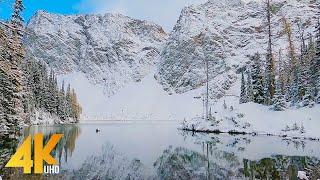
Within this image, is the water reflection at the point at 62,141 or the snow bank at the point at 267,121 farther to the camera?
the snow bank at the point at 267,121

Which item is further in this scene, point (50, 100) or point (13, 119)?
point (50, 100)

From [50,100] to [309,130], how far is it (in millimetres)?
72144

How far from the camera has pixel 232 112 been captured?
165ft

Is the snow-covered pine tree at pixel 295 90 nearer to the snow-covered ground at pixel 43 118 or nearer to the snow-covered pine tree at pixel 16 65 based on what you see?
the snow-covered pine tree at pixel 16 65

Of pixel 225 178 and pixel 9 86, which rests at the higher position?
pixel 9 86

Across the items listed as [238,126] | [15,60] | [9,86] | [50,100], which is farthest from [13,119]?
[50,100]

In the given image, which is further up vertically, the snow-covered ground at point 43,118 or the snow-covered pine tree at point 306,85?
the snow-covered pine tree at point 306,85

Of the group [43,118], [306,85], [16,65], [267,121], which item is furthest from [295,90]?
[43,118]

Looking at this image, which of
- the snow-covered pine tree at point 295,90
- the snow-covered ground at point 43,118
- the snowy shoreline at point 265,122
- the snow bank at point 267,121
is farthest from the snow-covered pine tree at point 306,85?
the snow-covered ground at point 43,118

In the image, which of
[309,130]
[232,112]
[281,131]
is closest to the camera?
[309,130]

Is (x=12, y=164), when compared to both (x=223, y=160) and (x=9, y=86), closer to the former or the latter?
(x=223, y=160)

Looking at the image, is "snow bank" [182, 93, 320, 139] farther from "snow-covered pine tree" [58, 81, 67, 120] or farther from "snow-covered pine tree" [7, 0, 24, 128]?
"snow-covered pine tree" [58, 81, 67, 120]

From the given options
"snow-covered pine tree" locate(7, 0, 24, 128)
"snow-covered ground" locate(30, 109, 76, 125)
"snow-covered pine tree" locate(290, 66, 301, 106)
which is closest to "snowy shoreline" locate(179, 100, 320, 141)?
"snow-covered pine tree" locate(290, 66, 301, 106)

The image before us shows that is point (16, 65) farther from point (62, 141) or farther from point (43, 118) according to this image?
point (43, 118)
